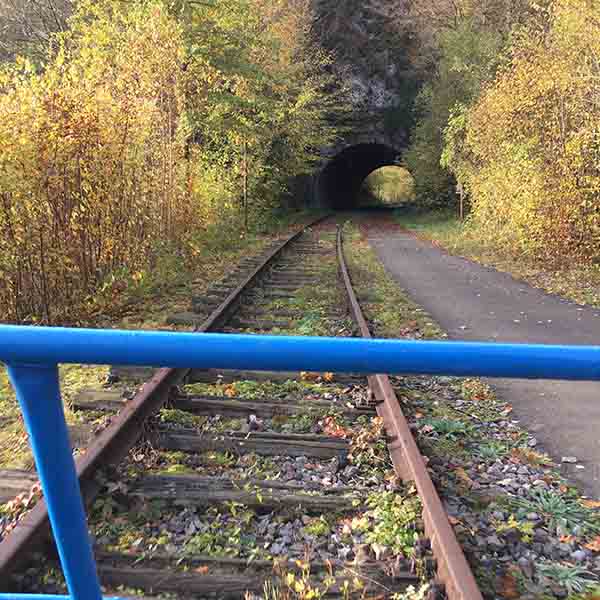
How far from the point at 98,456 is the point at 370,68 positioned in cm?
3570

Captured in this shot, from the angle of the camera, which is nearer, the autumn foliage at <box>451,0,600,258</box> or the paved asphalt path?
the paved asphalt path

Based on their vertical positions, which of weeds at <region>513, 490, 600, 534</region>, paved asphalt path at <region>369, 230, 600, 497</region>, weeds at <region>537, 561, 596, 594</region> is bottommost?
paved asphalt path at <region>369, 230, 600, 497</region>

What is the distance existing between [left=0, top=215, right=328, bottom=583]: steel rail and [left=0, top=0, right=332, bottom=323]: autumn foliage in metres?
Answer: 2.18

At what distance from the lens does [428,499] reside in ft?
8.55

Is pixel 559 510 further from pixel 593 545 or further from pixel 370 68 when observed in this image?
pixel 370 68

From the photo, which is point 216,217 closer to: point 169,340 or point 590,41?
point 590,41

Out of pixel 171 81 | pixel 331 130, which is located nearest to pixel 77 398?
pixel 171 81

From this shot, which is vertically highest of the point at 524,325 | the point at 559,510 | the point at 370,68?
the point at 370,68

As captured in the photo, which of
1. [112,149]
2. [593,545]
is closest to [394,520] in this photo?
[593,545]

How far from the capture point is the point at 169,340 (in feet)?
3.49

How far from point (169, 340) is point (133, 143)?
6601mm

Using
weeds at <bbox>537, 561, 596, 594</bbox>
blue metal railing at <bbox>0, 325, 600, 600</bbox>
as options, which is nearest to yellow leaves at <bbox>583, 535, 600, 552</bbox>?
weeds at <bbox>537, 561, 596, 594</bbox>

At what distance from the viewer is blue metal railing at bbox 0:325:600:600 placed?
40.3 inches

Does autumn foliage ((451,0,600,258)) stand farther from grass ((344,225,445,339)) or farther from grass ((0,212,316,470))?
grass ((0,212,316,470))
